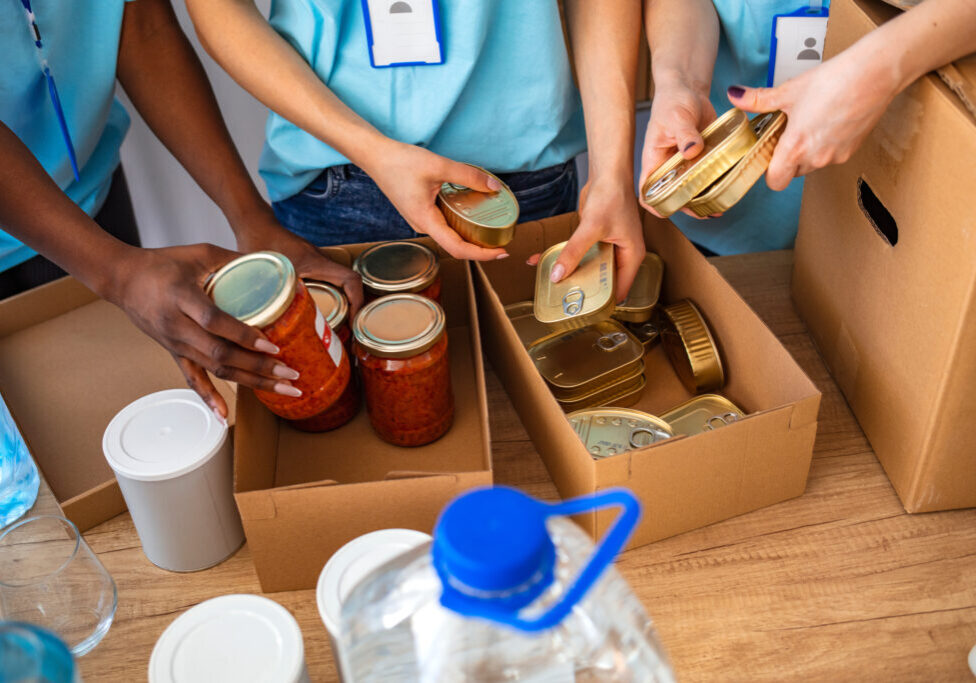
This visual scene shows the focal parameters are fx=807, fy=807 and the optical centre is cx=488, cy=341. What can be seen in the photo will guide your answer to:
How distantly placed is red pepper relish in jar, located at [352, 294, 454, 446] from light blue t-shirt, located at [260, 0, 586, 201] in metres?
0.39

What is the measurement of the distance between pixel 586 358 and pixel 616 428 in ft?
0.49

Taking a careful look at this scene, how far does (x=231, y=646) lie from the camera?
0.68m

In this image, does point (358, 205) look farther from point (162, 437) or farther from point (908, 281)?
point (908, 281)

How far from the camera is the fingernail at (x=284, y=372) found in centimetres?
87

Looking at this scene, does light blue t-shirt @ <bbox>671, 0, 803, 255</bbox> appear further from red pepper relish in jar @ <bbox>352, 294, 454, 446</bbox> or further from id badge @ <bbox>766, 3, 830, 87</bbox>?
red pepper relish in jar @ <bbox>352, 294, 454, 446</bbox>

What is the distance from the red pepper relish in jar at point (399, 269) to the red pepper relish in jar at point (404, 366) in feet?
0.23

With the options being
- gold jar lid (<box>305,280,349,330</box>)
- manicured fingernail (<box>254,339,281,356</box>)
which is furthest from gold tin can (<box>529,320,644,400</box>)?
manicured fingernail (<box>254,339,281,356</box>)

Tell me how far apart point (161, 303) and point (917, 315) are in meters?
0.87

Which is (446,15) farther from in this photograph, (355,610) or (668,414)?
(355,610)

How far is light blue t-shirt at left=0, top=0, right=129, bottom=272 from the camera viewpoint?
3.94 ft

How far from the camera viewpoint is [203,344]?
91 cm

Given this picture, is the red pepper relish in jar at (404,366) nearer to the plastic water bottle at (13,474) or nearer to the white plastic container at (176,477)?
the white plastic container at (176,477)

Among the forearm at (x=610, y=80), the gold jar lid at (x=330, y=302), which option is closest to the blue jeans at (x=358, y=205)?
the forearm at (x=610, y=80)

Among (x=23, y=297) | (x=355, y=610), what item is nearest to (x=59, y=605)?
(x=355, y=610)
